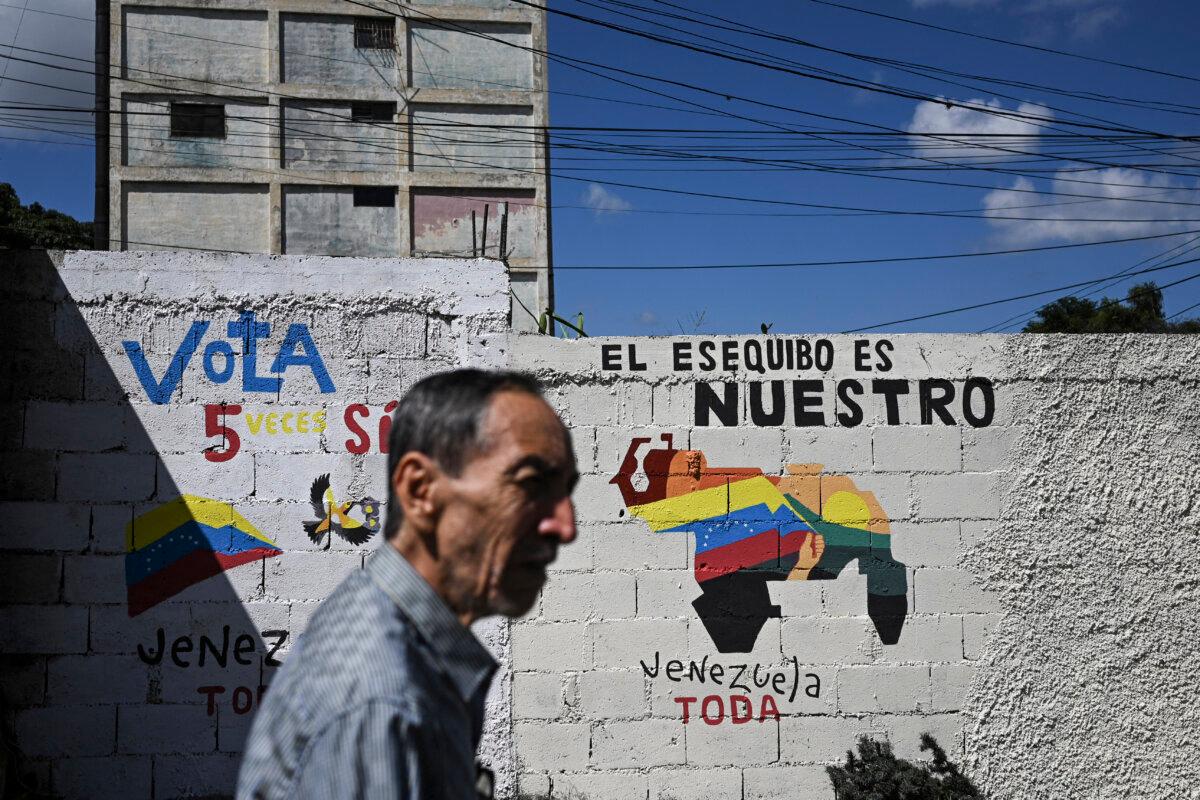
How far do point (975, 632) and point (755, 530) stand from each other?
1.09m

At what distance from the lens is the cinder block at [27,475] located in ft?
14.2

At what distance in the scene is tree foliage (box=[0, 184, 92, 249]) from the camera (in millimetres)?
23750

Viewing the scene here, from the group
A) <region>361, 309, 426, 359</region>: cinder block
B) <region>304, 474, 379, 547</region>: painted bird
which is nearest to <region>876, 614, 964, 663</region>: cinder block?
<region>304, 474, 379, 547</region>: painted bird

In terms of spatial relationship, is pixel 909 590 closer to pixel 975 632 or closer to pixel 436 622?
pixel 975 632

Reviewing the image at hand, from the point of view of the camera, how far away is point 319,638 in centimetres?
143

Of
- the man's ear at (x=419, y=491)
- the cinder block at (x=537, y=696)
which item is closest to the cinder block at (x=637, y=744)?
the cinder block at (x=537, y=696)

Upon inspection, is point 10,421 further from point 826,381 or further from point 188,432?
point 826,381

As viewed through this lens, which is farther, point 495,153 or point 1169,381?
point 495,153

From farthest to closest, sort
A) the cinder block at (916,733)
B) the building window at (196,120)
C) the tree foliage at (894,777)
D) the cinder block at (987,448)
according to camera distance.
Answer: the building window at (196,120) < the cinder block at (987,448) < the cinder block at (916,733) < the tree foliage at (894,777)

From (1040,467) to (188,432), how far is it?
3822 millimetres

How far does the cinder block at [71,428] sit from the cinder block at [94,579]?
0.47m

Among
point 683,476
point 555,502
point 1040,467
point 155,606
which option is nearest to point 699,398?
point 683,476

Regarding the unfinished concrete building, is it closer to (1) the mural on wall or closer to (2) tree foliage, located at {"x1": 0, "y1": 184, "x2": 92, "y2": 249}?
(2) tree foliage, located at {"x1": 0, "y1": 184, "x2": 92, "y2": 249}

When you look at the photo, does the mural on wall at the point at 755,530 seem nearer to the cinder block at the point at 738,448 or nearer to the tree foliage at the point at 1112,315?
the cinder block at the point at 738,448
